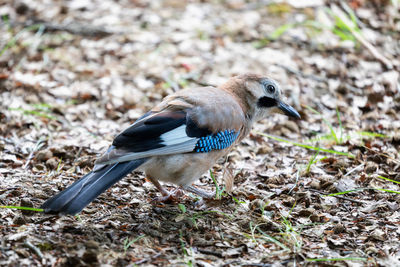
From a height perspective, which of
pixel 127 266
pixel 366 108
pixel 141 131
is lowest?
pixel 366 108

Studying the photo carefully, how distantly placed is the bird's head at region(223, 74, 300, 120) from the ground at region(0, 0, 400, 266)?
639 millimetres

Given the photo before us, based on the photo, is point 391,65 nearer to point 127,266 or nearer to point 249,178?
point 249,178

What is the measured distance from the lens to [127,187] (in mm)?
4801

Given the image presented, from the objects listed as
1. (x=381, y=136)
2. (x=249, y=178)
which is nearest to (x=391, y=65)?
(x=381, y=136)

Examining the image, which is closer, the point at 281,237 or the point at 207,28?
the point at 281,237

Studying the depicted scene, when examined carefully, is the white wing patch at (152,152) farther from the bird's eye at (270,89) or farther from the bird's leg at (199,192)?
the bird's eye at (270,89)

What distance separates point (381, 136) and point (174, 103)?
2.49m

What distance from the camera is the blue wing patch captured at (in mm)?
4316

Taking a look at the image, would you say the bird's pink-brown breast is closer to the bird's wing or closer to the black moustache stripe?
the bird's wing

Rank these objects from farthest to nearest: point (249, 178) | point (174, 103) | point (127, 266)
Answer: point (249, 178), point (174, 103), point (127, 266)

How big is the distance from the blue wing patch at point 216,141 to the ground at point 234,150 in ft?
1.22

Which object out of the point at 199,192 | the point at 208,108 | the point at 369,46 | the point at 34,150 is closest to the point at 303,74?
the point at 369,46

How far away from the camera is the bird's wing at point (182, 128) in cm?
394

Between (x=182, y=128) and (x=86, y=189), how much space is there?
95cm
